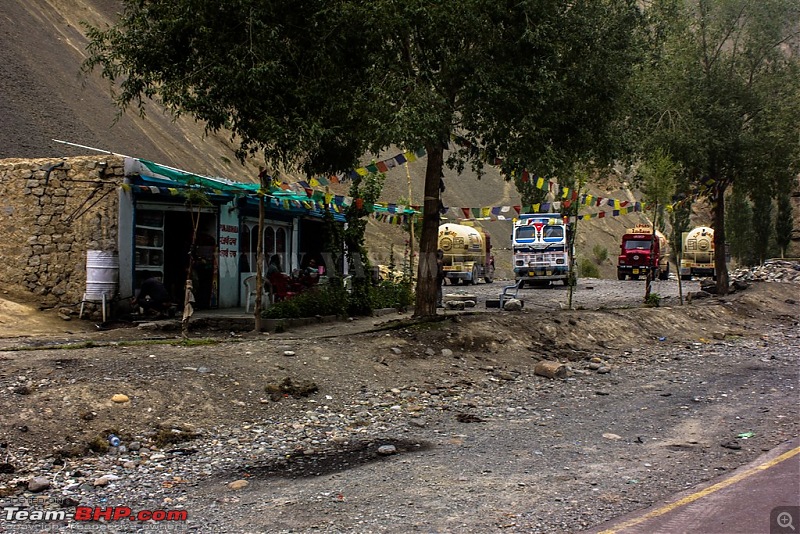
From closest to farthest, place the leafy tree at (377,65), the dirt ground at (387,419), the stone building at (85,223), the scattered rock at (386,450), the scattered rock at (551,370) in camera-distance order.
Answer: the dirt ground at (387,419) → the scattered rock at (386,450) → the scattered rock at (551,370) → the leafy tree at (377,65) → the stone building at (85,223)

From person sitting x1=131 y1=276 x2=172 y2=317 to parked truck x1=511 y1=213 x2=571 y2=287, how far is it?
2063cm

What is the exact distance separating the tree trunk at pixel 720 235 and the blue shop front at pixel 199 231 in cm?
1370

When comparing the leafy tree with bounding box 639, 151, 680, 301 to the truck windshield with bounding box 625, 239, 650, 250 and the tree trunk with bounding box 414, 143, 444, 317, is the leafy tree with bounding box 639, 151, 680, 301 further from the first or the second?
the truck windshield with bounding box 625, 239, 650, 250

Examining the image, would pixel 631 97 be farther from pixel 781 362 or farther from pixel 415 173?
pixel 415 173

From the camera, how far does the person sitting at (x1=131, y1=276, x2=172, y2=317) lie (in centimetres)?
1577

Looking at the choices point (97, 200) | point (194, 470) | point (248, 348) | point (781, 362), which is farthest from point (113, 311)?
point (781, 362)

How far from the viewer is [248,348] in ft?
37.0

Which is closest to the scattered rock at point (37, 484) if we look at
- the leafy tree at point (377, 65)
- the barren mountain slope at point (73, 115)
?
the leafy tree at point (377, 65)

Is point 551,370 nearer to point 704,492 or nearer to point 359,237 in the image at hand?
point 704,492

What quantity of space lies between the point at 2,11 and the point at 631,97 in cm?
4822

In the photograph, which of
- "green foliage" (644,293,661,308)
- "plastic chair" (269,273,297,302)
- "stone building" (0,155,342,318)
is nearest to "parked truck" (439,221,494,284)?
"green foliage" (644,293,661,308)

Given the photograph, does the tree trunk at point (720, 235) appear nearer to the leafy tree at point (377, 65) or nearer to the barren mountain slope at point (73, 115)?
the barren mountain slope at point (73, 115)

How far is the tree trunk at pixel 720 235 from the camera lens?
80.5 ft

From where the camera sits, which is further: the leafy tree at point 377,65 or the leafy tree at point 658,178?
the leafy tree at point 658,178
